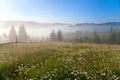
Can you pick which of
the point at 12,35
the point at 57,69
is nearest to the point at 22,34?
the point at 12,35

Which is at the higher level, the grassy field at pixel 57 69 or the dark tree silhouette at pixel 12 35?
the grassy field at pixel 57 69

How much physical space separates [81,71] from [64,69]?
84 centimetres

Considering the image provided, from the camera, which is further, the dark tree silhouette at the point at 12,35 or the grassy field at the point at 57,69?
the dark tree silhouette at the point at 12,35

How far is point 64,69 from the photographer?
14969 mm

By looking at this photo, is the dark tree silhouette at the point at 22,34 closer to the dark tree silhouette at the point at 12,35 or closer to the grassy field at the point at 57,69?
the dark tree silhouette at the point at 12,35

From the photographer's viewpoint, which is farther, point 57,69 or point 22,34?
point 22,34

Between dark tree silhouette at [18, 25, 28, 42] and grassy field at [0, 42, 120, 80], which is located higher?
grassy field at [0, 42, 120, 80]

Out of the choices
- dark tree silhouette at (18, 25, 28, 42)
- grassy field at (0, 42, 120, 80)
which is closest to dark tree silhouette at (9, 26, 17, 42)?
dark tree silhouette at (18, 25, 28, 42)

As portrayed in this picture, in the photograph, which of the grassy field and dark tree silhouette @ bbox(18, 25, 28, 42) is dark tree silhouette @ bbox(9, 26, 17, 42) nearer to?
dark tree silhouette @ bbox(18, 25, 28, 42)

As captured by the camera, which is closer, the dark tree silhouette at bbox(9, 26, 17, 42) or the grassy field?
the grassy field

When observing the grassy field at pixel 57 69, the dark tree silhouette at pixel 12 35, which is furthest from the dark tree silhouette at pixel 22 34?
the grassy field at pixel 57 69

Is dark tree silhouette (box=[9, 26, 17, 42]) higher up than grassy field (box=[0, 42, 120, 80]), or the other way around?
grassy field (box=[0, 42, 120, 80])

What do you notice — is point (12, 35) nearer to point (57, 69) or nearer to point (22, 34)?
point (22, 34)

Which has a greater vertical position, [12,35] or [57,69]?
[57,69]
